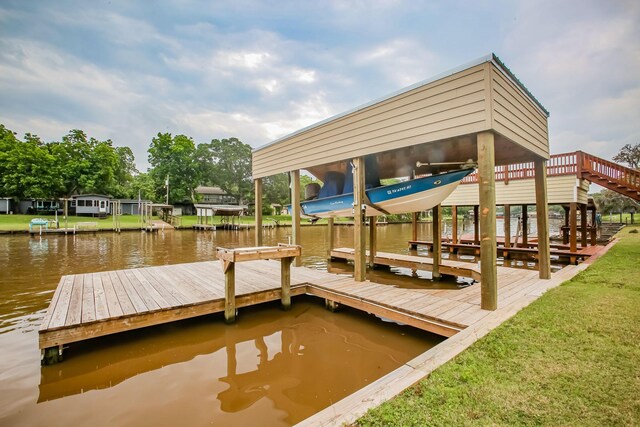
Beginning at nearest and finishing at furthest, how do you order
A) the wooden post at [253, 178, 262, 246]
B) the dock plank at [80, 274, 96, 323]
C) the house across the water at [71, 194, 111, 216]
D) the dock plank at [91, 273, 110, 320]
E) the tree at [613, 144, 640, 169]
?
the dock plank at [80, 274, 96, 323] < the dock plank at [91, 273, 110, 320] < the wooden post at [253, 178, 262, 246] < the tree at [613, 144, 640, 169] < the house across the water at [71, 194, 111, 216]

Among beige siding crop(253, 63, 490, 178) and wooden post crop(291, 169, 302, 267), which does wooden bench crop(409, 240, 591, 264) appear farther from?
beige siding crop(253, 63, 490, 178)

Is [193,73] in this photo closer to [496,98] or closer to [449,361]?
[496,98]

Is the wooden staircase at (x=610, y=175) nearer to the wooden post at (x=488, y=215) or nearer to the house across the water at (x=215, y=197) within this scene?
the wooden post at (x=488, y=215)

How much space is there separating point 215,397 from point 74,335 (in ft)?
7.55

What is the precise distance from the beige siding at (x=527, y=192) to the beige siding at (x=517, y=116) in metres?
6.12

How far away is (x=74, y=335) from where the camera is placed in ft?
12.0

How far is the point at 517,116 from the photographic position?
5.07 metres

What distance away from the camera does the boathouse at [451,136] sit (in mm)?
4238

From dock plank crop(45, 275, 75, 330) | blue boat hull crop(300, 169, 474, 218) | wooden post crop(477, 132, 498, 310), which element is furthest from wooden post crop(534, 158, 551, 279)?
dock plank crop(45, 275, 75, 330)

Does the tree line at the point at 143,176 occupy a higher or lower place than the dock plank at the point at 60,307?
higher

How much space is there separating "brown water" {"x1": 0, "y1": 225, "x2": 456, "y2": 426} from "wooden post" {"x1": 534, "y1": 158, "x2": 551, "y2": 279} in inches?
148

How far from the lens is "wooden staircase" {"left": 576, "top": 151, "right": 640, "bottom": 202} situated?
32.3 ft

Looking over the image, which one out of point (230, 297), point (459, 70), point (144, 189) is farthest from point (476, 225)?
point (144, 189)

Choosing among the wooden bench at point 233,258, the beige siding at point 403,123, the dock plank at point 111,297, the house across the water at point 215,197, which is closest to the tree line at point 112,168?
the house across the water at point 215,197
